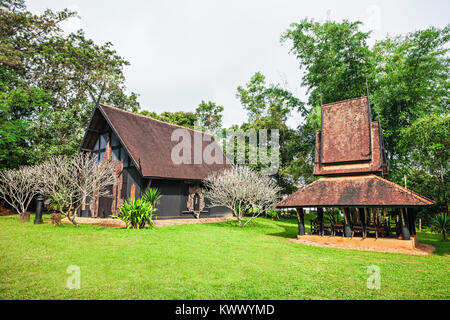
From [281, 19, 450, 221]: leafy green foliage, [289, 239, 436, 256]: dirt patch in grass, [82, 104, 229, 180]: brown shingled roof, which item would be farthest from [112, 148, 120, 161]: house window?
[281, 19, 450, 221]: leafy green foliage

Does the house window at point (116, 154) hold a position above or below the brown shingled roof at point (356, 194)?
above

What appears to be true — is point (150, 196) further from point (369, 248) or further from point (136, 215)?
point (369, 248)

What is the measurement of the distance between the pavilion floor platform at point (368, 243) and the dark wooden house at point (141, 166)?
9001 millimetres

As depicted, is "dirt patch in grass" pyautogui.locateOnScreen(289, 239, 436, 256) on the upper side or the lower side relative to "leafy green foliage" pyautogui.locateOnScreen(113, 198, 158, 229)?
lower

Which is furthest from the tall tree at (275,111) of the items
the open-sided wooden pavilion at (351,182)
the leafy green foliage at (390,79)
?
the open-sided wooden pavilion at (351,182)

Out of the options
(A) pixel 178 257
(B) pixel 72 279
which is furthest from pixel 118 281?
(A) pixel 178 257

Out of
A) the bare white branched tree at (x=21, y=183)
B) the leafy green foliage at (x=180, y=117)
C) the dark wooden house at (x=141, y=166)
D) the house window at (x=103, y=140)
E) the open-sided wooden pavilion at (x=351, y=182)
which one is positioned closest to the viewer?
the open-sided wooden pavilion at (x=351, y=182)

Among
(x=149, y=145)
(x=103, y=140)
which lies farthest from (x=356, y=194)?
(x=103, y=140)

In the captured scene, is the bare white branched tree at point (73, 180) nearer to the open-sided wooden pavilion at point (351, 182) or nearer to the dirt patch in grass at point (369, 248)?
the open-sided wooden pavilion at point (351, 182)

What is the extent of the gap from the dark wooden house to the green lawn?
276 inches

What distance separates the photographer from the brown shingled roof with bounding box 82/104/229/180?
16188mm

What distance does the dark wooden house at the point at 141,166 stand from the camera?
16.4 metres

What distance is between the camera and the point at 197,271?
6.11m

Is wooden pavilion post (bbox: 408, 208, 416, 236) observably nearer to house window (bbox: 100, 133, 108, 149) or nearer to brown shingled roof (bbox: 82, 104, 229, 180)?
brown shingled roof (bbox: 82, 104, 229, 180)
